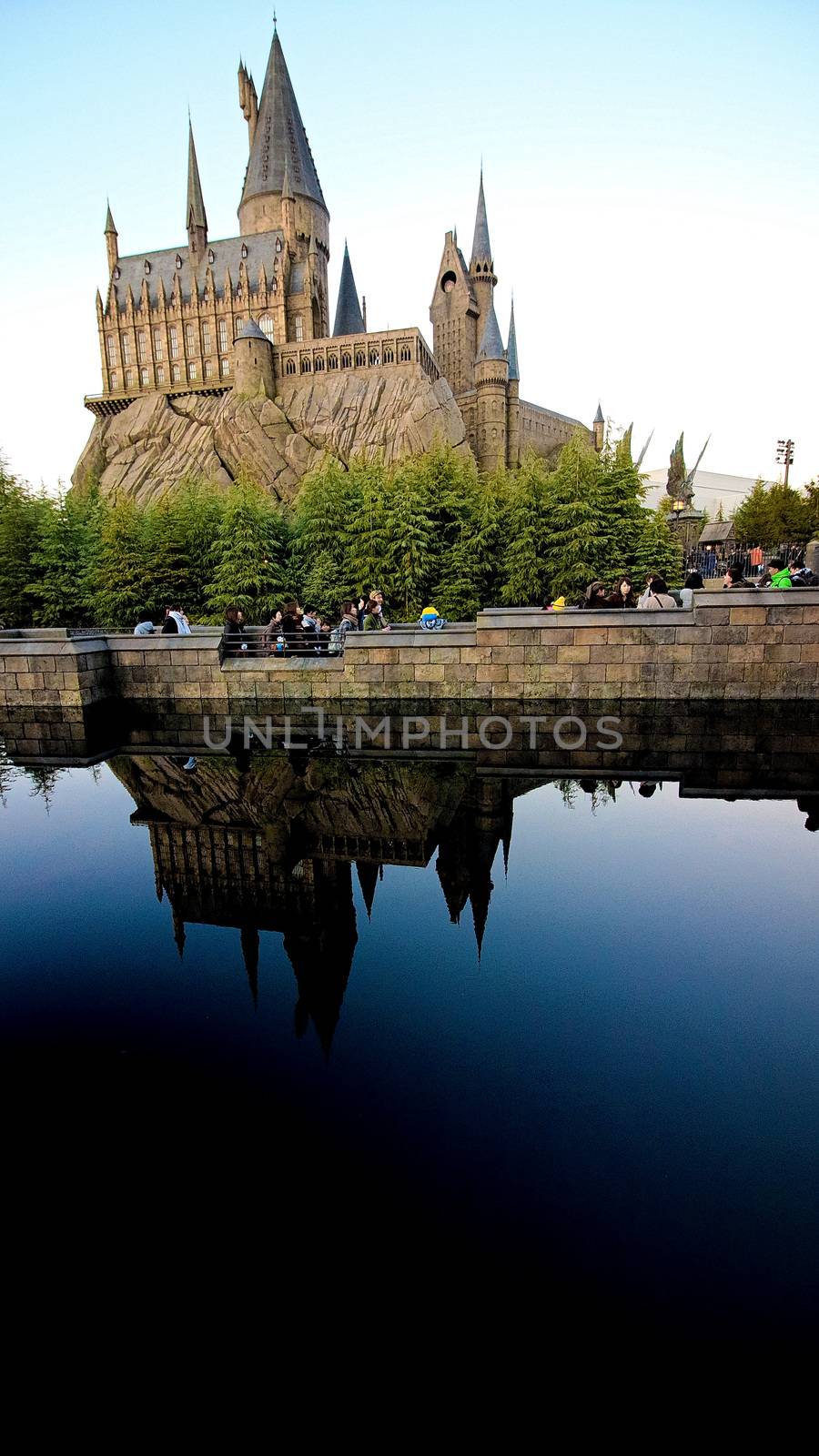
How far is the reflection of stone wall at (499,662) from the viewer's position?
516 inches

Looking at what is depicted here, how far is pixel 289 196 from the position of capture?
68.1 m

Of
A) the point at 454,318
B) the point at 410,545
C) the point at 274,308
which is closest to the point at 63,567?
the point at 410,545

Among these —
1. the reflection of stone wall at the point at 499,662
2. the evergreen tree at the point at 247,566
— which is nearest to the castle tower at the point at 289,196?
the evergreen tree at the point at 247,566

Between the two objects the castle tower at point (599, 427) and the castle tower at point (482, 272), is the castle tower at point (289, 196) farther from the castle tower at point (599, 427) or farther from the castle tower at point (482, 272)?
the castle tower at point (599, 427)

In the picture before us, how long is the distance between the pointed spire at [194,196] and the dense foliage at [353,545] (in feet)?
170

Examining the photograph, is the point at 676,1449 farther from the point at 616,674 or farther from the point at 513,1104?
the point at 616,674

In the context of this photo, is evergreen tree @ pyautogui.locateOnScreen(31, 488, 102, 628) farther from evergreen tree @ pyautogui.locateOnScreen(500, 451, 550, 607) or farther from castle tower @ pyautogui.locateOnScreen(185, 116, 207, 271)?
castle tower @ pyautogui.locateOnScreen(185, 116, 207, 271)

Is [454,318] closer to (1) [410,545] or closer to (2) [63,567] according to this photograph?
(1) [410,545]

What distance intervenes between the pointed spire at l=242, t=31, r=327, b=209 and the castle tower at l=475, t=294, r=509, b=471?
2655 cm

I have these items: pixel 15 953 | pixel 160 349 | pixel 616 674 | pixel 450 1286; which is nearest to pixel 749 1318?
pixel 450 1286

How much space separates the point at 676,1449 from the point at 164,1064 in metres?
2.86

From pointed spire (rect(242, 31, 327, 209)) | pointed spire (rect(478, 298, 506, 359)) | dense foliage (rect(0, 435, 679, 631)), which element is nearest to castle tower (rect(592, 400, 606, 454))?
pointed spire (rect(478, 298, 506, 359))

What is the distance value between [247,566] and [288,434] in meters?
30.0

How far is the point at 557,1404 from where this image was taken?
2.28 m
